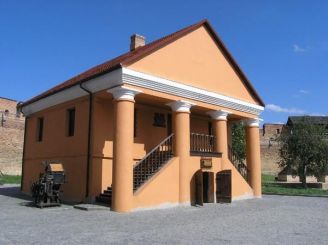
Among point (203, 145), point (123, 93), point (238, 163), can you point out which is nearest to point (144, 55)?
point (123, 93)

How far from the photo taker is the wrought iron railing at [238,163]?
18.5 metres

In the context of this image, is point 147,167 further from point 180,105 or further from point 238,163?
point 238,163

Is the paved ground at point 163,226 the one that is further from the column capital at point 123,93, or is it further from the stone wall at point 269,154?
the stone wall at point 269,154

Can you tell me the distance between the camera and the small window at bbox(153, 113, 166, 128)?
56.0 ft

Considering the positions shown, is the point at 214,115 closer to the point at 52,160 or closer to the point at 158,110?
the point at 158,110

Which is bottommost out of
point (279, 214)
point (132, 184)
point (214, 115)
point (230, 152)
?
point (279, 214)

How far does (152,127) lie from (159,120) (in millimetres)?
510

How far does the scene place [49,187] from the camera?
43.7ft

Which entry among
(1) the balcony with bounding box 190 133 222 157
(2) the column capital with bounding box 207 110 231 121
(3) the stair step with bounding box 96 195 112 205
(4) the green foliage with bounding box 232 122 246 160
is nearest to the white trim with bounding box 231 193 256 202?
(1) the balcony with bounding box 190 133 222 157

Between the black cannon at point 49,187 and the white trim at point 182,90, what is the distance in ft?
14.0

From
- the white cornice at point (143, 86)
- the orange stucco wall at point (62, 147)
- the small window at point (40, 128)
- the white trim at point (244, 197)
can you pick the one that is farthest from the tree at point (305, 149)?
the orange stucco wall at point (62, 147)

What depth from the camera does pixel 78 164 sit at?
14891mm

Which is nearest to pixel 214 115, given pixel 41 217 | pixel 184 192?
pixel 184 192

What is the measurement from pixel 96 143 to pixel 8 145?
25.1 m
